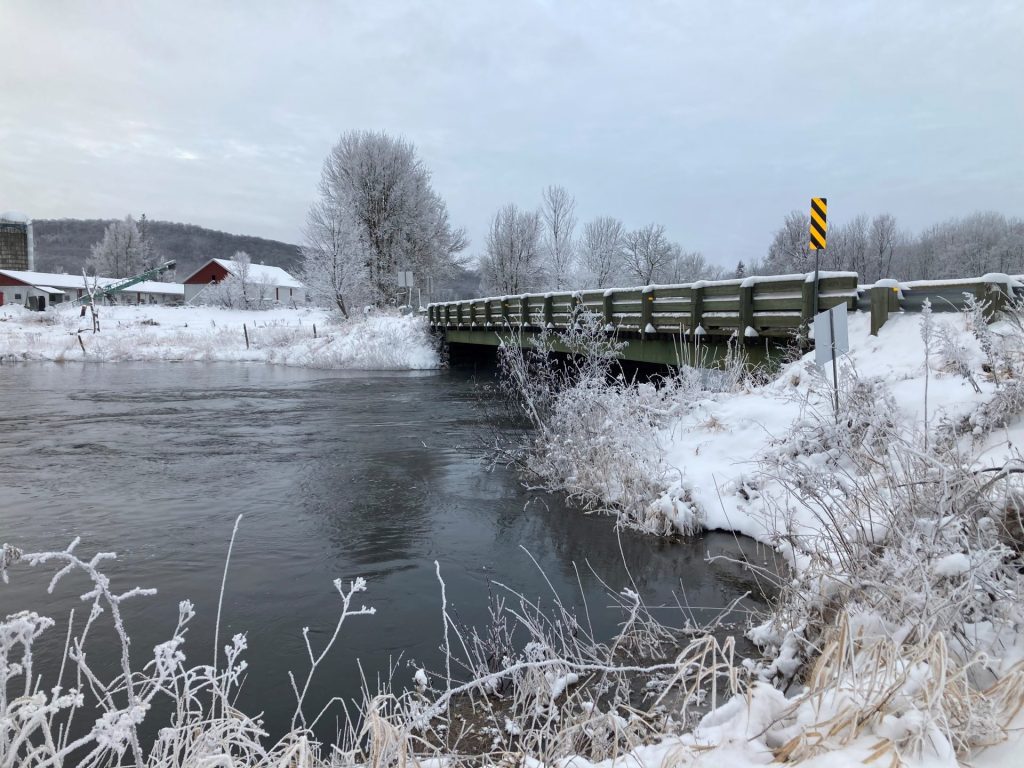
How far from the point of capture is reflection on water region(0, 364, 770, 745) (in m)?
5.33

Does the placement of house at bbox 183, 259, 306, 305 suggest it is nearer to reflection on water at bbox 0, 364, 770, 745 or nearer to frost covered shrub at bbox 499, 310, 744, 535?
reflection on water at bbox 0, 364, 770, 745

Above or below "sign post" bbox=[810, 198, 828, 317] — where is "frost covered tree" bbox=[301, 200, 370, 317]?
above

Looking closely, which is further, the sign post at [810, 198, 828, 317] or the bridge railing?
the sign post at [810, 198, 828, 317]

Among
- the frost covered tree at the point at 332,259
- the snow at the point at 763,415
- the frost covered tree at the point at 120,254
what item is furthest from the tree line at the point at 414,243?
the frost covered tree at the point at 120,254

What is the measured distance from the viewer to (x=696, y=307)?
11742 millimetres

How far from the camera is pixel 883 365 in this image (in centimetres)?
851

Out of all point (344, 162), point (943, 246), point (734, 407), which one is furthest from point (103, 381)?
point (943, 246)

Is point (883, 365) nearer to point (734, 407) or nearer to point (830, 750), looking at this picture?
point (734, 407)

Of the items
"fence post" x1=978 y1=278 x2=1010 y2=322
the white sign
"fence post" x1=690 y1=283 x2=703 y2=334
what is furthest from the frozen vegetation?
"fence post" x1=690 y1=283 x2=703 y2=334

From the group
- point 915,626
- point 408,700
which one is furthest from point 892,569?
point 408,700

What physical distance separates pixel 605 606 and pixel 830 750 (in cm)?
381

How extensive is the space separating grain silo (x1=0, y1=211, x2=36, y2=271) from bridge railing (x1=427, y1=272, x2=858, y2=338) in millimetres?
98398

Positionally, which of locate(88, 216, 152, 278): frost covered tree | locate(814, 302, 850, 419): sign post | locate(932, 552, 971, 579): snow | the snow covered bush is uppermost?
locate(88, 216, 152, 278): frost covered tree

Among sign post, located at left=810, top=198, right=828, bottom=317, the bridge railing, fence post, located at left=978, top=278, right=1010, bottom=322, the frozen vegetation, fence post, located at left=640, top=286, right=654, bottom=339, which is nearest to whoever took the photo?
the frozen vegetation
